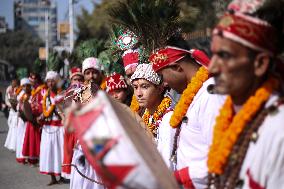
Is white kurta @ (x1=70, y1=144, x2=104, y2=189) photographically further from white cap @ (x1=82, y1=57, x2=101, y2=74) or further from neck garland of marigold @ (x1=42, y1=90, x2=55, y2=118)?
neck garland of marigold @ (x1=42, y1=90, x2=55, y2=118)

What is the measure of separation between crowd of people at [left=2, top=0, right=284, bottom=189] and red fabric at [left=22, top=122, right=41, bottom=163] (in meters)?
6.86

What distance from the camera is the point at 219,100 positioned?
151 inches

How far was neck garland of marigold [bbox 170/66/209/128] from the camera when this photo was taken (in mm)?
4391

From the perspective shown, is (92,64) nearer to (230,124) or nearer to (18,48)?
(230,124)

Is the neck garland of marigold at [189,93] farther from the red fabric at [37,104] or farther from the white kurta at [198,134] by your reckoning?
the red fabric at [37,104]

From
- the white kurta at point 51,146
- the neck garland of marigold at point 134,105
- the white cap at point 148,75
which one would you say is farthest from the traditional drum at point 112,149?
the white kurta at point 51,146

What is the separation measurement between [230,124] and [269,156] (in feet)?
1.37

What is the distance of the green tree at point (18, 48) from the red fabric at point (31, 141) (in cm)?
6214

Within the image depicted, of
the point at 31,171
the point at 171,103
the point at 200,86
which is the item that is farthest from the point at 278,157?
the point at 31,171

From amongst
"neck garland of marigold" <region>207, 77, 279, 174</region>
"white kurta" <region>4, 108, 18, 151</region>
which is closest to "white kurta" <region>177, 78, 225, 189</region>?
"neck garland of marigold" <region>207, 77, 279, 174</region>

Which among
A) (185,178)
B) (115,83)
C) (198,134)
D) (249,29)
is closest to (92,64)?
(115,83)

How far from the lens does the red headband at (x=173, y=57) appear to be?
4510 millimetres

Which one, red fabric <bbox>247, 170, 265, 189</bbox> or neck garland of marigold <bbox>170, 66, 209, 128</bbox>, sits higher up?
neck garland of marigold <bbox>170, 66, 209, 128</bbox>

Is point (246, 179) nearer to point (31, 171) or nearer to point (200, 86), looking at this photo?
point (200, 86)
